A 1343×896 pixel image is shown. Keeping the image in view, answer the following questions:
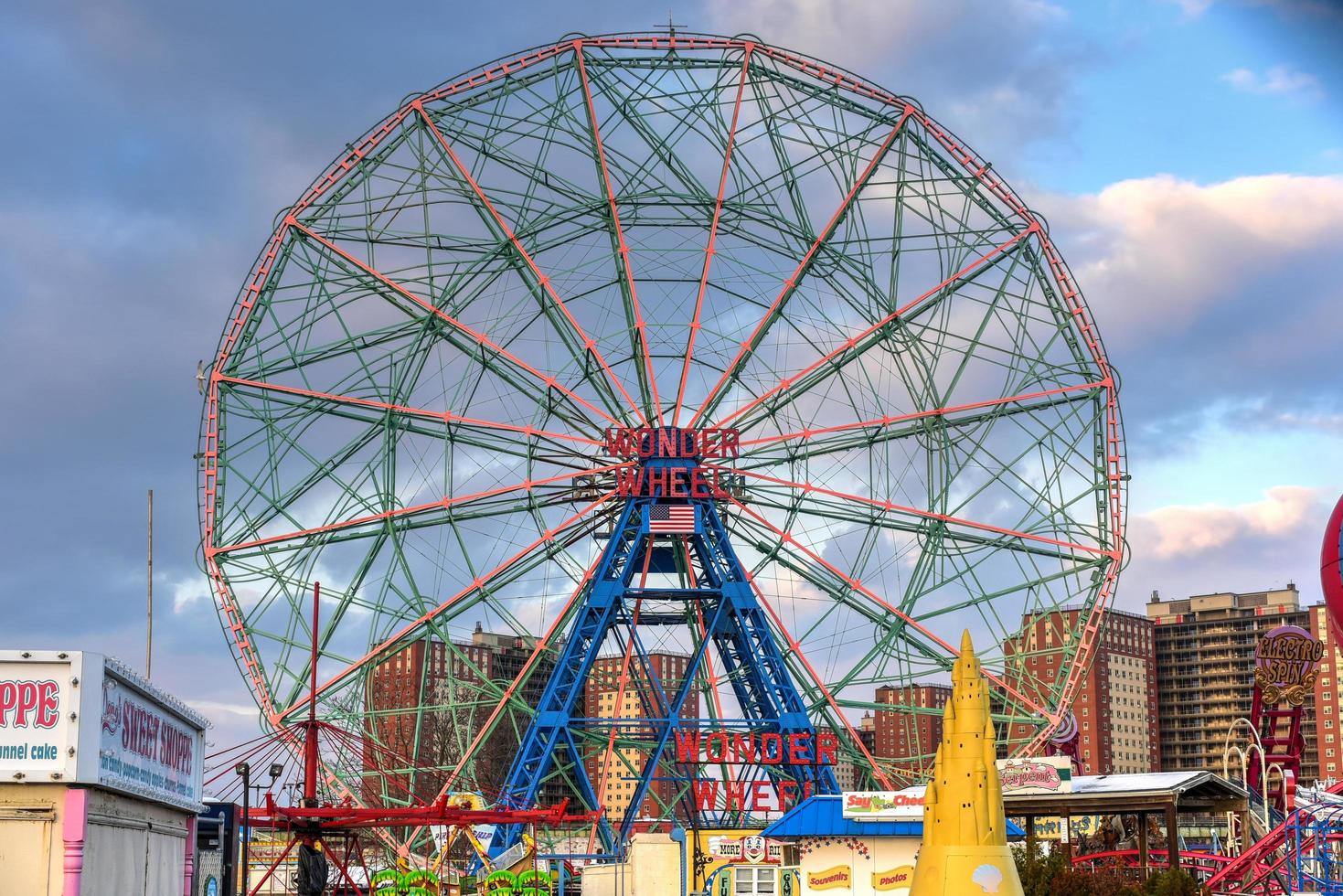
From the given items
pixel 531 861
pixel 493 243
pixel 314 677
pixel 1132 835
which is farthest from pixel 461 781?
pixel 1132 835

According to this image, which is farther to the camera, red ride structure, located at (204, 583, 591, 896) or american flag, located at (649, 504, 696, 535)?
american flag, located at (649, 504, 696, 535)

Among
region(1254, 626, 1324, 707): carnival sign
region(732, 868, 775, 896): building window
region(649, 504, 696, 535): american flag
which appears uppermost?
region(649, 504, 696, 535): american flag

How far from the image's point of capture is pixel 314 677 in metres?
46.1

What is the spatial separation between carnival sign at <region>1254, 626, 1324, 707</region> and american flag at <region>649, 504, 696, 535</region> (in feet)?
81.3

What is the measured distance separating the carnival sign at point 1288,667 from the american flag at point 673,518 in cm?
2477

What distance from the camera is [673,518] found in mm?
52156

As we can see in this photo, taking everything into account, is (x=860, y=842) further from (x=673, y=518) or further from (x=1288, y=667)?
(x=1288, y=667)

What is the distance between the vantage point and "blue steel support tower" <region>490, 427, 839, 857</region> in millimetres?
50844

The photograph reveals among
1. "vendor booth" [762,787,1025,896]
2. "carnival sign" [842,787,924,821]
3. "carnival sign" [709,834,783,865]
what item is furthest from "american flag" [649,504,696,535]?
"carnival sign" [842,787,924,821]

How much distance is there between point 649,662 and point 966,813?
2672cm

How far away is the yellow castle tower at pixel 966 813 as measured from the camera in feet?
81.2

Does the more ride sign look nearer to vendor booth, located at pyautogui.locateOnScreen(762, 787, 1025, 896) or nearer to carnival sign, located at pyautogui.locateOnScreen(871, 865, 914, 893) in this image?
vendor booth, located at pyautogui.locateOnScreen(762, 787, 1025, 896)

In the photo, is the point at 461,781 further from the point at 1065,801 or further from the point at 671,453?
the point at 1065,801

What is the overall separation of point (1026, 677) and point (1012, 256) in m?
12.3
